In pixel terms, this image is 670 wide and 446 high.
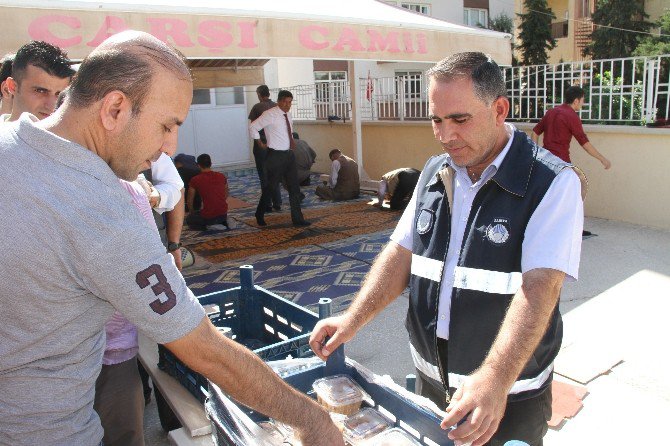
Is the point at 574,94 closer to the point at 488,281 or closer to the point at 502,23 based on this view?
the point at 488,281

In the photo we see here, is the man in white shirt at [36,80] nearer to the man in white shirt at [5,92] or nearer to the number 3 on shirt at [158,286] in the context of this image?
the man in white shirt at [5,92]

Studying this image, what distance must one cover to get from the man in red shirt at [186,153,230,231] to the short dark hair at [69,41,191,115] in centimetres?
613

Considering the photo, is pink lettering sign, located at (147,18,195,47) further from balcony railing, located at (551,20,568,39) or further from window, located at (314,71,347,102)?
balcony railing, located at (551,20,568,39)

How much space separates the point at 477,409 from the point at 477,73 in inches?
36.3

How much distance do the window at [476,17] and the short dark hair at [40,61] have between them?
26.9 m

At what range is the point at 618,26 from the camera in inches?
916

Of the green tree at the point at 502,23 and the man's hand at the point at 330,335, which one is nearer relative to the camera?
the man's hand at the point at 330,335

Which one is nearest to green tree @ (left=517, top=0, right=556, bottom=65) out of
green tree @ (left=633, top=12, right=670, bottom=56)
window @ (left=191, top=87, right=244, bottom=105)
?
green tree @ (left=633, top=12, right=670, bottom=56)

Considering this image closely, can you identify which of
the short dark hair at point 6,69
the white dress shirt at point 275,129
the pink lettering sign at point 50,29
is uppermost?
the pink lettering sign at point 50,29

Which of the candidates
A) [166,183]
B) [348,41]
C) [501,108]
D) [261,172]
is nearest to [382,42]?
[348,41]

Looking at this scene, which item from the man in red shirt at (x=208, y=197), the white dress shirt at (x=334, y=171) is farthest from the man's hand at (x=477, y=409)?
the white dress shirt at (x=334, y=171)

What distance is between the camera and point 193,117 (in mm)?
13156

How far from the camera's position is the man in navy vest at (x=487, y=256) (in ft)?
4.73

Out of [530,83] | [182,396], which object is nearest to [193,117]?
[530,83]
